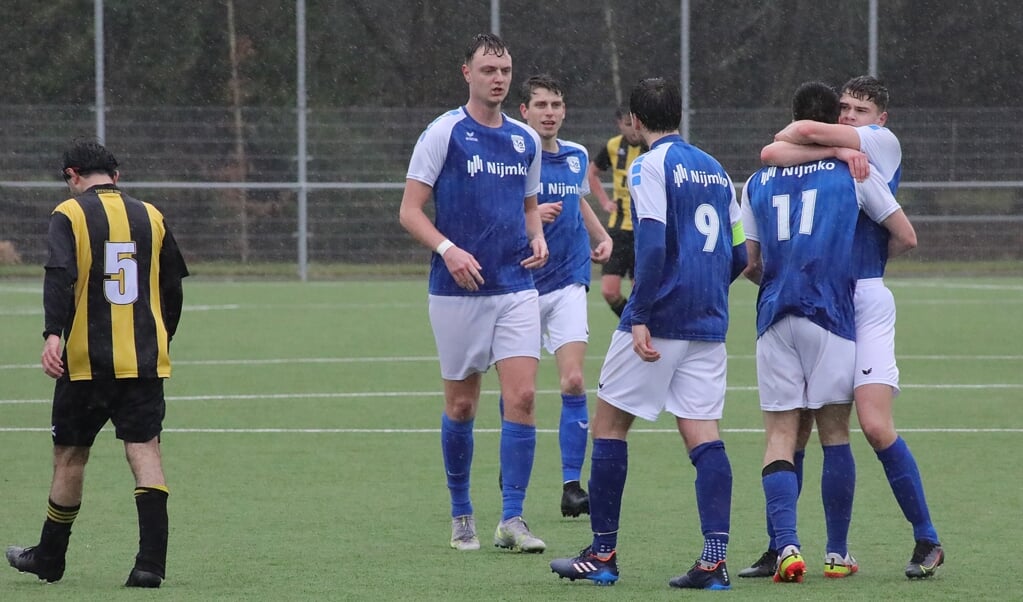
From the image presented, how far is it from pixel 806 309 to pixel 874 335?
0.31 m

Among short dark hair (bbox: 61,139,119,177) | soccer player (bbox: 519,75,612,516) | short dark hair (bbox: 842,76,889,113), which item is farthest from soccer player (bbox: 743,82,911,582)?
short dark hair (bbox: 61,139,119,177)

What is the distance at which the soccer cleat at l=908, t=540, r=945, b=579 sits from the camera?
627 centimetres

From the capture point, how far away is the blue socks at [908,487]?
6.38 m

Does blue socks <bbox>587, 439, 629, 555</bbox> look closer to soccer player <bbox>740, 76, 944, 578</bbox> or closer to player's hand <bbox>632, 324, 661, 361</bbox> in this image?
player's hand <bbox>632, 324, 661, 361</bbox>

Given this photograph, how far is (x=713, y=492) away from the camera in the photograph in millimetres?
6234

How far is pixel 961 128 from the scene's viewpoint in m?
28.2

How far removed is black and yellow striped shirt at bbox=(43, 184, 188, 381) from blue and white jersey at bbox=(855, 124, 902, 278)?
2.78 meters

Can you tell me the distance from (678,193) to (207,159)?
22705mm

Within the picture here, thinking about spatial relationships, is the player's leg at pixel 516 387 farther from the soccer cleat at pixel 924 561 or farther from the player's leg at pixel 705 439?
the soccer cleat at pixel 924 561

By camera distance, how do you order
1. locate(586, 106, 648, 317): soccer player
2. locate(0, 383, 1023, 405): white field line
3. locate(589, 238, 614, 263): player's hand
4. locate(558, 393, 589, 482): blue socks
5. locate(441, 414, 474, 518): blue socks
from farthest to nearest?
locate(586, 106, 648, 317): soccer player
locate(0, 383, 1023, 405): white field line
locate(589, 238, 614, 263): player's hand
locate(558, 393, 589, 482): blue socks
locate(441, 414, 474, 518): blue socks

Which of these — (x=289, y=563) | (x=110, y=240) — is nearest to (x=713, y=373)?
(x=289, y=563)

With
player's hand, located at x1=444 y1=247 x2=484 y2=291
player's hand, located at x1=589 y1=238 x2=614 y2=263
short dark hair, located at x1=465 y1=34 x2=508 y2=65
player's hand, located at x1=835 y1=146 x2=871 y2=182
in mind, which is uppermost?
short dark hair, located at x1=465 y1=34 x2=508 y2=65

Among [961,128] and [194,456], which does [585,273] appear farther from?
[961,128]

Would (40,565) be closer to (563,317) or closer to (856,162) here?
(563,317)
